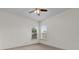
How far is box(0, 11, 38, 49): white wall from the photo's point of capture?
48.3 inches

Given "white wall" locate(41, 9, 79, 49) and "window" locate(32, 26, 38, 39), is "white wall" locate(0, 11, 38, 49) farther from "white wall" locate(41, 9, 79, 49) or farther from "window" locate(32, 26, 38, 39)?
"white wall" locate(41, 9, 79, 49)

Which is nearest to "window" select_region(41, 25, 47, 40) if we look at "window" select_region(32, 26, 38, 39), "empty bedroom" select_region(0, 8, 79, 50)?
"empty bedroom" select_region(0, 8, 79, 50)

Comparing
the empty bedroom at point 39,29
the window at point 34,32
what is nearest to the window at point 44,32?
the empty bedroom at point 39,29

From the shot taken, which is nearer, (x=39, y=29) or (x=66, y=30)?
(x=66, y=30)

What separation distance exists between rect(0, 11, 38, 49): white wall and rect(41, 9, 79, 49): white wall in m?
0.35

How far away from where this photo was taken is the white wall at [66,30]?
1259 mm

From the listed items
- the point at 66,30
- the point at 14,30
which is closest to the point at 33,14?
the point at 14,30

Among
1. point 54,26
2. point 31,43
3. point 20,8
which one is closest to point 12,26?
point 20,8

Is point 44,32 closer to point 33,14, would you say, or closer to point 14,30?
point 33,14

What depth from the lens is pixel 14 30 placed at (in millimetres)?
1282

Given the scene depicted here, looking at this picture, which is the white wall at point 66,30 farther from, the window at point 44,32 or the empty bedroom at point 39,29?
the window at point 44,32

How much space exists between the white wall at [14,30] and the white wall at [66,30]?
35 cm

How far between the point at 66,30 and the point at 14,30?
822 mm
